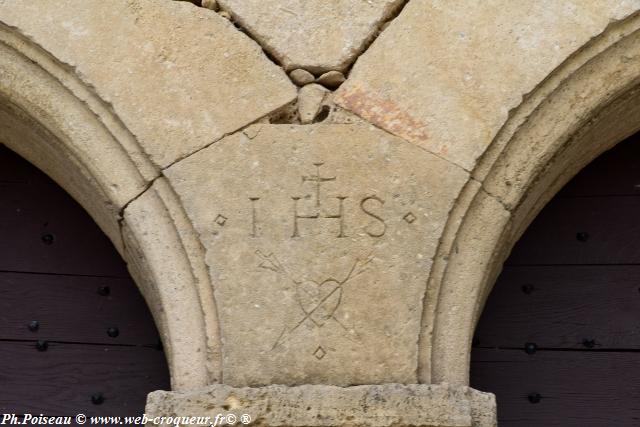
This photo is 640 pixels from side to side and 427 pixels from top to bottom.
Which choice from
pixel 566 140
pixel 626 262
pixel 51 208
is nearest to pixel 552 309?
pixel 626 262

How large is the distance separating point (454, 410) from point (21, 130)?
4.40 ft

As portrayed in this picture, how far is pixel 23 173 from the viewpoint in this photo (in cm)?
323

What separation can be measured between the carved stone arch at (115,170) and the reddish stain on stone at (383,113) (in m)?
0.50

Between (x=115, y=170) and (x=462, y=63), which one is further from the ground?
(x=462, y=63)

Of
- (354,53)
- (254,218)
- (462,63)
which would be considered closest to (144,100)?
(254,218)

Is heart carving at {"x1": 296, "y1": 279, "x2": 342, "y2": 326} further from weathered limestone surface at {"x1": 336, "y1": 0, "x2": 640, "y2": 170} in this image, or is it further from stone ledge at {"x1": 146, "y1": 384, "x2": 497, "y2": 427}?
Result: weathered limestone surface at {"x1": 336, "y1": 0, "x2": 640, "y2": 170}

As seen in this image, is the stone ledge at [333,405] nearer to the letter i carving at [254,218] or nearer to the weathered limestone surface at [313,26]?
the letter i carving at [254,218]

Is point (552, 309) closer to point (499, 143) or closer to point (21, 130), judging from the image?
point (499, 143)

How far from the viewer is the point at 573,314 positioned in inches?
122

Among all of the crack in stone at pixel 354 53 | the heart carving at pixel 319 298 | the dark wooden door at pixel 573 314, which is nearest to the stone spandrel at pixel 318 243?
the heart carving at pixel 319 298

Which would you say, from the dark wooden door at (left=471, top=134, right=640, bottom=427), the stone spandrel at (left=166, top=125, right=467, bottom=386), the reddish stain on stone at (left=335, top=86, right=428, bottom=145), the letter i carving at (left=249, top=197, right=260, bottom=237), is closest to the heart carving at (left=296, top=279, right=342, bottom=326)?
the stone spandrel at (left=166, top=125, right=467, bottom=386)

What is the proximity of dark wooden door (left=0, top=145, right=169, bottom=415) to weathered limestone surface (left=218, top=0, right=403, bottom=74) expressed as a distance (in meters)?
0.77

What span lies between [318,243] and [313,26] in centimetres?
56

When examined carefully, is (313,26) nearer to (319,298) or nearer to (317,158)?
(317,158)
